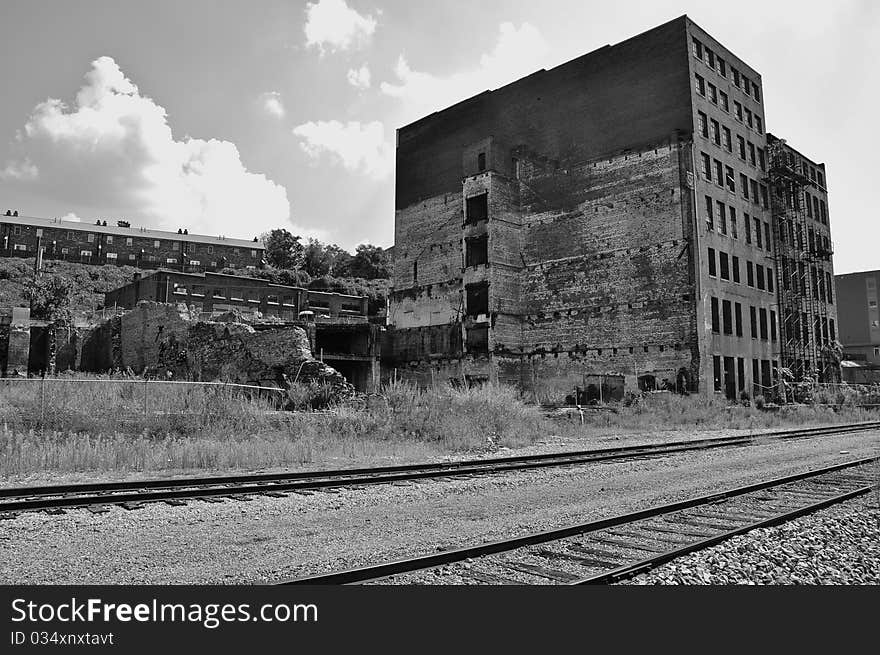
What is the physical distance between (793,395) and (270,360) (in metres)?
28.3

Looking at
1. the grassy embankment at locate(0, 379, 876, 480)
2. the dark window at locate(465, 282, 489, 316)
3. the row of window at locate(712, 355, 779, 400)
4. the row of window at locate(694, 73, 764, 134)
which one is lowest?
the grassy embankment at locate(0, 379, 876, 480)

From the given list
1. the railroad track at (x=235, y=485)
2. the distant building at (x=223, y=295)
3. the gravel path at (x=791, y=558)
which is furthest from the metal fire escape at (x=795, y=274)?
the gravel path at (x=791, y=558)

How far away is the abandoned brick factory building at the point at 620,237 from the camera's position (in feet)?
116

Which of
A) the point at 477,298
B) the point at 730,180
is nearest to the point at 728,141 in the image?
the point at 730,180

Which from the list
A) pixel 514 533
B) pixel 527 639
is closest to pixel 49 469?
pixel 514 533

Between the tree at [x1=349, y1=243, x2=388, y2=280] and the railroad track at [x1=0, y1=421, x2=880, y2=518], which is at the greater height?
the tree at [x1=349, y1=243, x2=388, y2=280]

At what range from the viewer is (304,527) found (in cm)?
727

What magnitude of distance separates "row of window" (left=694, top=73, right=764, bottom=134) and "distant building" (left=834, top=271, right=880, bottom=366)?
39723 millimetres

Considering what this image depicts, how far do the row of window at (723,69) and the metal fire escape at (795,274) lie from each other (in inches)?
147

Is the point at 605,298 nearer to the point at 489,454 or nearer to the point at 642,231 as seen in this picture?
the point at 642,231

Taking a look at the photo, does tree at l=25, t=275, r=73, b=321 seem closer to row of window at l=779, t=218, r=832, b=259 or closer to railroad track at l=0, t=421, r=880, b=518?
railroad track at l=0, t=421, r=880, b=518

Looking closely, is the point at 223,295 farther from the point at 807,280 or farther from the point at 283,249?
the point at 807,280

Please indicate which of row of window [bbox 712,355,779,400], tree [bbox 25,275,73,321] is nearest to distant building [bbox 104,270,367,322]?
tree [bbox 25,275,73,321]

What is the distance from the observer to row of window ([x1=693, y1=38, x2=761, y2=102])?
3742 centimetres
